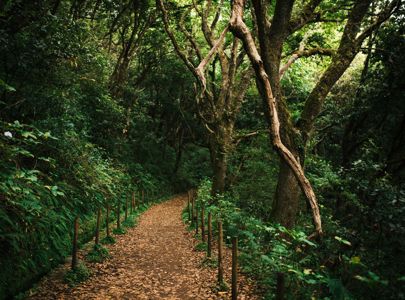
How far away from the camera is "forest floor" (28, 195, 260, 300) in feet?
21.2

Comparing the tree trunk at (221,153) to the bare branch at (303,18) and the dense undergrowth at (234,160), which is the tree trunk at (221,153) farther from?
the bare branch at (303,18)

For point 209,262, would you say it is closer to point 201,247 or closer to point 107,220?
point 201,247

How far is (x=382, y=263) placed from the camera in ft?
14.1

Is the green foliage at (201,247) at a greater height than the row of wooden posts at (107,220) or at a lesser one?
lesser

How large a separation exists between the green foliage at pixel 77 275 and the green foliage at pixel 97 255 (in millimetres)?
756

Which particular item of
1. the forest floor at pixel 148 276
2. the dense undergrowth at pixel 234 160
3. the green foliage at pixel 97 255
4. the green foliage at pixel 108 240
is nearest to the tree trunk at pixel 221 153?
the dense undergrowth at pixel 234 160

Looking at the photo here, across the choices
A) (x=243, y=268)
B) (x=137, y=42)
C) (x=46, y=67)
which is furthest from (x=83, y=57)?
(x=243, y=268)

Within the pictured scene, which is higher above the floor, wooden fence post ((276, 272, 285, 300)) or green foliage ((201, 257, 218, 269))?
wooden fence post ((276, 272, 285, 300))

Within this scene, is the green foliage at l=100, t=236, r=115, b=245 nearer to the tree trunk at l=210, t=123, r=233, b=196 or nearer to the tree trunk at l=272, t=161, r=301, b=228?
the tree trunk at l=210, t=123, r=233, b=196

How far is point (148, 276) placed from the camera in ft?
26.1

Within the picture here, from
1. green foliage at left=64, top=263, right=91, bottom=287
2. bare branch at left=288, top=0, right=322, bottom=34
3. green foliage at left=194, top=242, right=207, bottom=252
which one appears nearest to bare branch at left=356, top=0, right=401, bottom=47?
bare branch at left=288, top=0, right=322, bottom=34

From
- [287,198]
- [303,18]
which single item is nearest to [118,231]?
[287,198]

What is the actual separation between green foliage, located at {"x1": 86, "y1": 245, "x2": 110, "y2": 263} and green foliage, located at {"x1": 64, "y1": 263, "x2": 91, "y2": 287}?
2.48ft

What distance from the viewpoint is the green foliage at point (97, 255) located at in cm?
817
